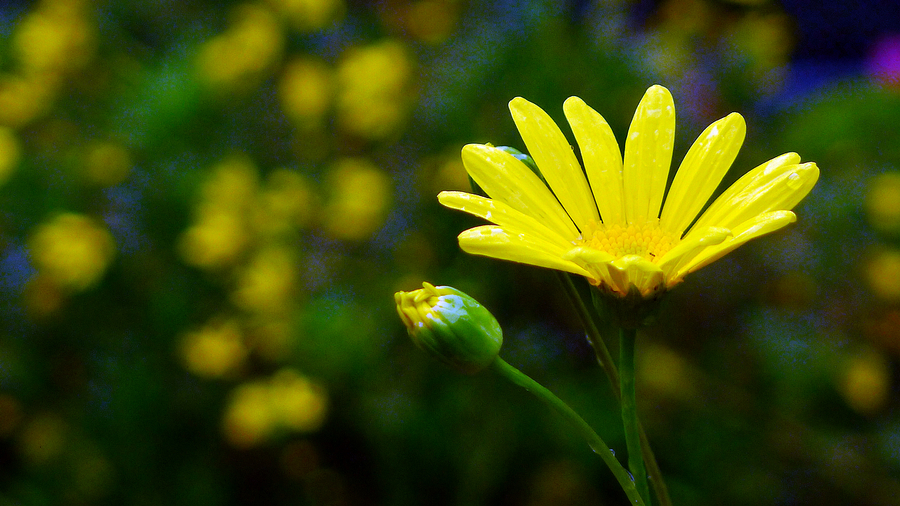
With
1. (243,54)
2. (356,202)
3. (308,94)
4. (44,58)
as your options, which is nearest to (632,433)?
(356,202)

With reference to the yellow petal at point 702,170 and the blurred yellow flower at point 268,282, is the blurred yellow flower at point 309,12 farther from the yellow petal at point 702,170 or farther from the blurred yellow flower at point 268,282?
the yellow petal at point 702,170

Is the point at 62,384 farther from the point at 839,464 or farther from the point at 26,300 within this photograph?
the point at 839,464

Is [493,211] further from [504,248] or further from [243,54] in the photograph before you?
[243,54]

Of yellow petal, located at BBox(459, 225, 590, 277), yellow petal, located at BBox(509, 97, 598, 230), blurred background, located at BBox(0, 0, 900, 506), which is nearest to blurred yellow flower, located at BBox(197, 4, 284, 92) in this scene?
blurred background, located at BBox(0, 0, 900, 506)

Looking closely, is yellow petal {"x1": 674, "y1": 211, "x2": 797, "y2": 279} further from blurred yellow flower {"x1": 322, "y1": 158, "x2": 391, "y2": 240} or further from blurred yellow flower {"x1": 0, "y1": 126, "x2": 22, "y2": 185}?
blurred yellow flower {"x1": 0, "y1": 126, "x2": 22, "y2": 185}

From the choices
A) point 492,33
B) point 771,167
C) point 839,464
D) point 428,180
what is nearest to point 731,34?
point 492,33

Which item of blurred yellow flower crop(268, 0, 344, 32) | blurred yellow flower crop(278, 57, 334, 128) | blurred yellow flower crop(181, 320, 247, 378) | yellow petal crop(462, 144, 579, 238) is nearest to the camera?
yellow petal crop(462, 144, 579, 238)

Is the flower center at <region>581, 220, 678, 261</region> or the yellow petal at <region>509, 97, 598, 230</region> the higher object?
the yellow petal at <region>509, 97, 598, 230</region>
